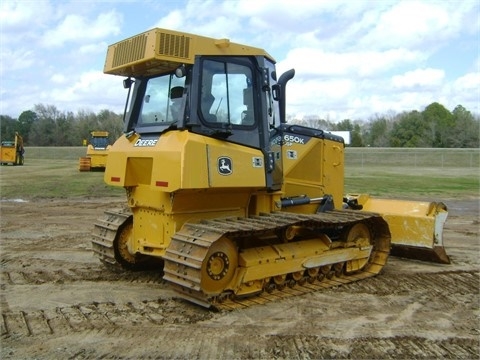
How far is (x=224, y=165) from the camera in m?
6.53

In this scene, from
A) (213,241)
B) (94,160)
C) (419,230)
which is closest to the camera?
(213,241)

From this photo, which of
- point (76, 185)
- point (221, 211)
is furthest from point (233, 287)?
point (76, 185)

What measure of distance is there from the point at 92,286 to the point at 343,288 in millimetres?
3438

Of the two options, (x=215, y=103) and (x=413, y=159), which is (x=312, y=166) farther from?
(x=413, y=159)

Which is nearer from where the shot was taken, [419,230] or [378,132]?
[419,230]

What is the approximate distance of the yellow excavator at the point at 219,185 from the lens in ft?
20.7

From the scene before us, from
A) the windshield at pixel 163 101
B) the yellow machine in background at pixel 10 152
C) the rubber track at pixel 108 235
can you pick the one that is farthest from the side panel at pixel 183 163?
the yellow machine in background at pixel 10 152

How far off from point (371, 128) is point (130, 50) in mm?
80958

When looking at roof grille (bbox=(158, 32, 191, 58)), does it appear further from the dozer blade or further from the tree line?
the tree line

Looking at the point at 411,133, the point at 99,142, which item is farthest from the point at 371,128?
the point at 99,142

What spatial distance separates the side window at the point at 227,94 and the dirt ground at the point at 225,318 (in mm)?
2362

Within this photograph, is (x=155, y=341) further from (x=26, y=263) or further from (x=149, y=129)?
(x=26, y=263)

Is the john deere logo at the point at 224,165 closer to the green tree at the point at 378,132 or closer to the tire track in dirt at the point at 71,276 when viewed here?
the tire track in dirt at the point at 71,276

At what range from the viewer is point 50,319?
5.95m
